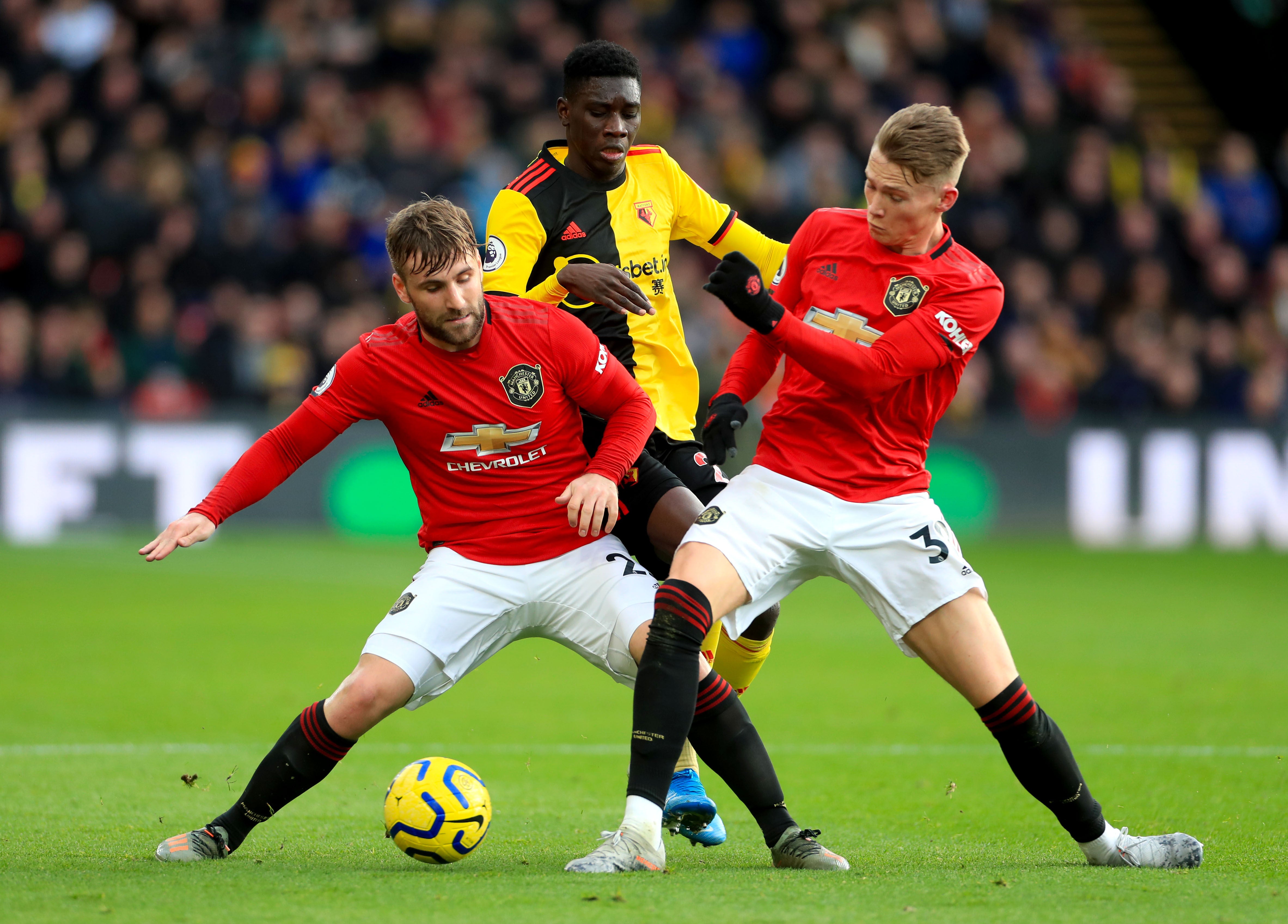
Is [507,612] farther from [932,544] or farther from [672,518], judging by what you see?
[932,544]

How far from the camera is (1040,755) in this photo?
15.5 feet

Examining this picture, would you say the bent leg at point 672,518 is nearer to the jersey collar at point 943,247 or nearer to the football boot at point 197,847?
the jersey collar at point 943,247

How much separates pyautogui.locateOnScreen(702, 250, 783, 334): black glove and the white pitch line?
301cm

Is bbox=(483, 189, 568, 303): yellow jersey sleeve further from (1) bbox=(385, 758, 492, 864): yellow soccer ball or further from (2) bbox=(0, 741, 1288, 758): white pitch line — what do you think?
(2) bbox=(0, 741, 1288, 758): white pitch line

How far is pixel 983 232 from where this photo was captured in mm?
17969

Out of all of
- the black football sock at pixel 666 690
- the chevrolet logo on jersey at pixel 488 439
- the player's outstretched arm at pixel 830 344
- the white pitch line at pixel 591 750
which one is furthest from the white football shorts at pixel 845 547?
the white pitch line at pixel 591 750

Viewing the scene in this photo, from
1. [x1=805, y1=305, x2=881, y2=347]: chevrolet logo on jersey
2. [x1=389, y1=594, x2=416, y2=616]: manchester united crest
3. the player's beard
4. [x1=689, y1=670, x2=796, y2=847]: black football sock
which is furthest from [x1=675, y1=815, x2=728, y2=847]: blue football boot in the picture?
the player's beard

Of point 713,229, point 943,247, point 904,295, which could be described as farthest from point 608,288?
point 943,247

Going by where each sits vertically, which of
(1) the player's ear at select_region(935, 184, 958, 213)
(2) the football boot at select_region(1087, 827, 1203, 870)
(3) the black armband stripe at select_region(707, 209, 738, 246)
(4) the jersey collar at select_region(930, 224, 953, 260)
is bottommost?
(2) the football boot at select_region(1087, 827, 1203, 870)

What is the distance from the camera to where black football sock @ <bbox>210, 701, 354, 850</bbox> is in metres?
4.70

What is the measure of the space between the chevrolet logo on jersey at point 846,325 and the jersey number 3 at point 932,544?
1.90 ft

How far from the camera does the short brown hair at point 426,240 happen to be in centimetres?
462

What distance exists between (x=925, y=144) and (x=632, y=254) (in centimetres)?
132

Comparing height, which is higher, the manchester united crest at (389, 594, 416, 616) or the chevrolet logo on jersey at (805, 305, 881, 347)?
the chevrolet logo on jersey at (805, 305, 881, 347)
